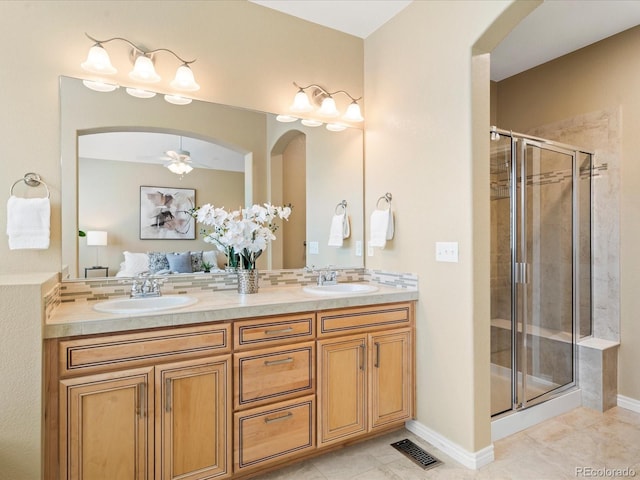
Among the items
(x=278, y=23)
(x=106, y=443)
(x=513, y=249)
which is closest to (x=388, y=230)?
(x=513, y=249)

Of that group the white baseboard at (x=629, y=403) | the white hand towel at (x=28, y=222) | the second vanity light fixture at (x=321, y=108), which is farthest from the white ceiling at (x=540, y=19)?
the white baseboard at (x=629, y=403)

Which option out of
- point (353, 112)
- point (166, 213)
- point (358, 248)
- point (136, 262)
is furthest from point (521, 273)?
point (136, 262)

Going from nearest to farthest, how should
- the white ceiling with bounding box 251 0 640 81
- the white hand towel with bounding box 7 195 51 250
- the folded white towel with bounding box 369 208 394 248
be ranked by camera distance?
1. the white hand towel with bounding box 7 195 51 250
2. the white ceiling with bounding box 251 0 640 81
3. the folded white towel with bounding box 369 208 394 248

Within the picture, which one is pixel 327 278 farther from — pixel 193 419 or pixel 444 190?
pixel 193 419

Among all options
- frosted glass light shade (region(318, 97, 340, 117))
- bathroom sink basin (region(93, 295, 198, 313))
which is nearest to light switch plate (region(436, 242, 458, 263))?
frosted glass light shade (region(318, 97, 340, 117))

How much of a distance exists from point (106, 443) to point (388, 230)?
1.91 metres

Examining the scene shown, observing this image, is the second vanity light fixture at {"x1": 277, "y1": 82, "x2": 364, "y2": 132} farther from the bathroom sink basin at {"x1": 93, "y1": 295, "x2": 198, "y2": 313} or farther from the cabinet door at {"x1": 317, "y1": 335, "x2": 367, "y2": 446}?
the cabinet door at {"x1": 317, "y1": 335, "x2": 367, "y2": 446}

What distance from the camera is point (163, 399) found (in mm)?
1622

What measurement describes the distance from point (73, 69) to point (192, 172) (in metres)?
0.78

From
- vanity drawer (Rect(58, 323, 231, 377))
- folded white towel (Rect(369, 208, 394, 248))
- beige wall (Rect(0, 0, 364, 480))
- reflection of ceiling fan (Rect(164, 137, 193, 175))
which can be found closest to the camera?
beige wall (Rect(0, 0, 364, 480))

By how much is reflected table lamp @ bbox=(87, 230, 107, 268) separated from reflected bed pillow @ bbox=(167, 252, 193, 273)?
36 centimetres

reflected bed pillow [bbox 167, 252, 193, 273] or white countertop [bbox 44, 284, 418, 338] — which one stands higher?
reflected bed pillow [bbox 167, 252, 193, 273]

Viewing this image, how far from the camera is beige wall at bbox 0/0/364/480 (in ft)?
4.49

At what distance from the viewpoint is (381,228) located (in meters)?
2.55
